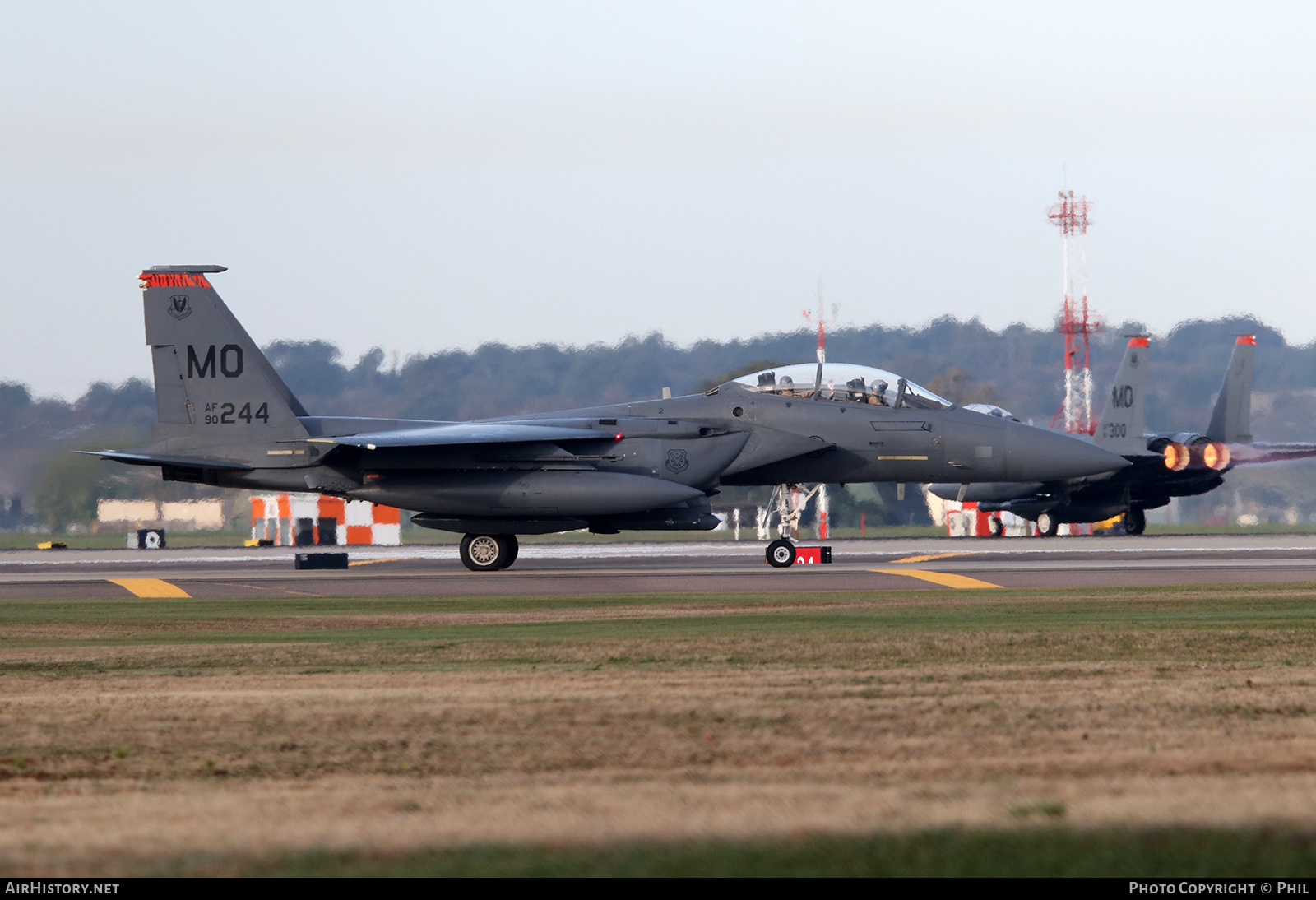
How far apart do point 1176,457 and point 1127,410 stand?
6.85 ft

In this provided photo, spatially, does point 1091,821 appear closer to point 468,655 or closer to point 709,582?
point 468,655

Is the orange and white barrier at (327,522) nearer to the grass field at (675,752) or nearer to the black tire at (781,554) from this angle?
the black tire at (781,554)

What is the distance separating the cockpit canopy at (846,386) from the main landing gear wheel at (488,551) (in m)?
5.53

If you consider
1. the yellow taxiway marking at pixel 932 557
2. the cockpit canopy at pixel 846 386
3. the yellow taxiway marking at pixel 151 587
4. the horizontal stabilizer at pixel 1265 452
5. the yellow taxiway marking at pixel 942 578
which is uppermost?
the cockpit canopy at pixel 846 386

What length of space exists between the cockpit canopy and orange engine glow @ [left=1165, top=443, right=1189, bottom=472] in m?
18.3

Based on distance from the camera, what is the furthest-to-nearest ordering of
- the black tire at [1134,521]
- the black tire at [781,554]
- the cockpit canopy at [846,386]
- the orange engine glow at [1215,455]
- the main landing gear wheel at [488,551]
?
the black tire at [1134,521]
the orange engine glow at [1215,455]
the main landing gear wheel at [488,551]
the cockpit canopy at [846,386]
the black tire at [781,554]

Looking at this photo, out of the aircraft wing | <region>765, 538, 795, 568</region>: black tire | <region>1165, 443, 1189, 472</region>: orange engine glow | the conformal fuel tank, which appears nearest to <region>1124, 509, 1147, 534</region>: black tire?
<region>1165, 443, 1189, 472</region>: orange engine glow

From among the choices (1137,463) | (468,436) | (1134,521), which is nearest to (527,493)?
(468,436)

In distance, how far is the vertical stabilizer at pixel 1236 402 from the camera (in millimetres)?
44062

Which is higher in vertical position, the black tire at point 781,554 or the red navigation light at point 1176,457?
the red navigation light at point 1176,457

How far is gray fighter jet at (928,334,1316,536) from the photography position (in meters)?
40.8

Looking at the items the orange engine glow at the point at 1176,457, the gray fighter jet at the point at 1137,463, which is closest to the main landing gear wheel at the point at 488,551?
the gray fighter jet at the point at 1137,463

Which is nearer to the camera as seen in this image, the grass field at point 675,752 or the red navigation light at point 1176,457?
the grass field at point 675,752

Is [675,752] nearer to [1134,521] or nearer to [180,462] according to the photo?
[180,462]
